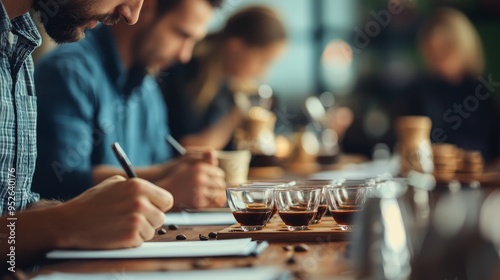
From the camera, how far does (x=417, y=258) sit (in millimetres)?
982

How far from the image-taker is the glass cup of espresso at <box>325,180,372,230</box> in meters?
1.77

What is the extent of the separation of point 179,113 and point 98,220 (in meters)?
3.34

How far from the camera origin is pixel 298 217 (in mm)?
1771

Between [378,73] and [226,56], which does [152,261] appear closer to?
[226,56]

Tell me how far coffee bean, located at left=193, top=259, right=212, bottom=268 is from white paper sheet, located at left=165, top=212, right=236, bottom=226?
0.58 m

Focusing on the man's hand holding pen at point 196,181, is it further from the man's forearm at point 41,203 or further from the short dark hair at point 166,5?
the short dark hair at point 166,5

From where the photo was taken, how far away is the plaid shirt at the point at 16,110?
1.88 meters

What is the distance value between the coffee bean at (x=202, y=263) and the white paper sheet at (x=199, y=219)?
58 centimetres

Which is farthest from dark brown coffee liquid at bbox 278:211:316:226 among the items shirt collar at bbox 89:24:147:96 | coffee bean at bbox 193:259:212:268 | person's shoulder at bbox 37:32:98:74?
shirt collar at bbox 89:24:147:96

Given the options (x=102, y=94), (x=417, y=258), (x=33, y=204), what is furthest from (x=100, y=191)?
(x=102, y=94)

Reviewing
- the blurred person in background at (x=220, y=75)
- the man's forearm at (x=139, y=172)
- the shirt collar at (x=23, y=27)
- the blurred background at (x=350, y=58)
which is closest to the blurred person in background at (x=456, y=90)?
the blurred person in background at (x=220, y=75)

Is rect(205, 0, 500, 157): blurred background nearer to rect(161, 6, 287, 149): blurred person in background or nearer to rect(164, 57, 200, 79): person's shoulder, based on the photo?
rect(161, 6, 287, 149): blurred person in background

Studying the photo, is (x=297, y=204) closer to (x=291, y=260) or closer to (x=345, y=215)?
(x=345, y=215)

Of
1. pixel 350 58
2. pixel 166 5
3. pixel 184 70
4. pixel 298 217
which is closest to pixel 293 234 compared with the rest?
pixel 298 217
